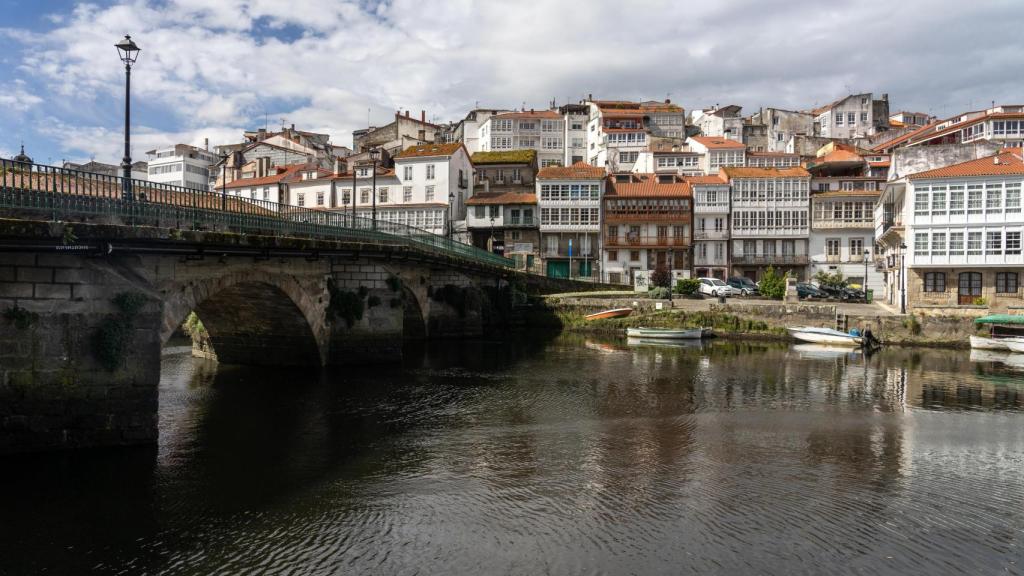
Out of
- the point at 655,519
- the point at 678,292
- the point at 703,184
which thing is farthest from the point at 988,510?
the point at 703,184

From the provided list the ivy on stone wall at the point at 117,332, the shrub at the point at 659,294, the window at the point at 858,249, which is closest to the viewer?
the ivy on stone wall at the point at 117,332

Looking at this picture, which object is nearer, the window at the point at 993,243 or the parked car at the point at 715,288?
the window at the point at 993,243

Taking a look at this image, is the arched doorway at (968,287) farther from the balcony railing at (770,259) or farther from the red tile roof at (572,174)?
the red tile roof at (572,174)

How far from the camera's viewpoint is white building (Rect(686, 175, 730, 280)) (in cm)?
7031

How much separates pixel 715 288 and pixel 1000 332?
2004 cm

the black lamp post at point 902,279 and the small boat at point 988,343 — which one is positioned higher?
the black lamp post at point 902,279

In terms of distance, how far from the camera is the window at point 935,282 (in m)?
47.4

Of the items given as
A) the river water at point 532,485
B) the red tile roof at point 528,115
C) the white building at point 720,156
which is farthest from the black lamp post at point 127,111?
the red tile roof at point 528,115

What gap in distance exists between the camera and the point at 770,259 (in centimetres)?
6906

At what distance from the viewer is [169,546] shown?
1212cm

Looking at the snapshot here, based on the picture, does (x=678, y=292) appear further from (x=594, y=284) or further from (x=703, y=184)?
(x=703, y=184)

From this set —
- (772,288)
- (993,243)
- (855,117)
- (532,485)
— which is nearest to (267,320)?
(532,485)

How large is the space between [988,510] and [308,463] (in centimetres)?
1483

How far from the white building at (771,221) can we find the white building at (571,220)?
13.9 metres
